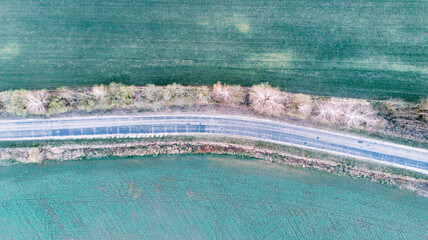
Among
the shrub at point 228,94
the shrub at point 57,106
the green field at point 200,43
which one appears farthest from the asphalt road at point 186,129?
the green field at point 200,43

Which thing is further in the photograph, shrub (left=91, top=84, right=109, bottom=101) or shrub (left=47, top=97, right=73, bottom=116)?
shrub (left=47, top=97, right=73, bottom=116)

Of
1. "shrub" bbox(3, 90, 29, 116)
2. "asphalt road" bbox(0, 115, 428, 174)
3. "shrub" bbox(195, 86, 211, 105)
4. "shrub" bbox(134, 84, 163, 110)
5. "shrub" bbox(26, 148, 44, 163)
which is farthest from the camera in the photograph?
"asphalt road" bbox(0, 115, 428, 174)

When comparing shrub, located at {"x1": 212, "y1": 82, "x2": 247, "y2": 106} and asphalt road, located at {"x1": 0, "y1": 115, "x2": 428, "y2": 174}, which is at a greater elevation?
shrub, located at {"x1": 212, "y1": 82, "x2": 247, "y2": 106}

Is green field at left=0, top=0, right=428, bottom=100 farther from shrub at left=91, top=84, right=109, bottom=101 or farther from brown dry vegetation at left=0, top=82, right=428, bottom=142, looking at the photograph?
shrub at left=91, top=84, right=109, bottom=101

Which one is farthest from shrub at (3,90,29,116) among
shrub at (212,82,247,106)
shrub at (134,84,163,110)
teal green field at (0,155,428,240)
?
shrub at (212,82,247,106)

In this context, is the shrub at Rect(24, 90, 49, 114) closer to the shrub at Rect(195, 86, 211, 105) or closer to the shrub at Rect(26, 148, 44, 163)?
the shrub at Rect(26, 148, 44, 163)

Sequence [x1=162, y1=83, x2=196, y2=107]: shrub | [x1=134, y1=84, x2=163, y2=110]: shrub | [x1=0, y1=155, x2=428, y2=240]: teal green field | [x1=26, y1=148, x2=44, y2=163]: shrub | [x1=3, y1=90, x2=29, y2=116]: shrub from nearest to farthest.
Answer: [x1=3, y1=90, x2=29, y2=116]: shrub
[x1=134, y1=84, x2=163, y2=110]: shrub
[x1=162, y1=83, x2=196, y2=107]: shrub
[x1=26, y1=148, x2=44, y2=163]: shrub
[x1=0, y1=155, x2=428, y2=240]: teal green field

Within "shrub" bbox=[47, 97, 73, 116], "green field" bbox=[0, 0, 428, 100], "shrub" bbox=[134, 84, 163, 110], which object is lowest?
"shrub" bbox=[47, 97, 73, 116]

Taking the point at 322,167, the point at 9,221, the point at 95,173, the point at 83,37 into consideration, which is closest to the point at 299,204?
the point at 322,167
